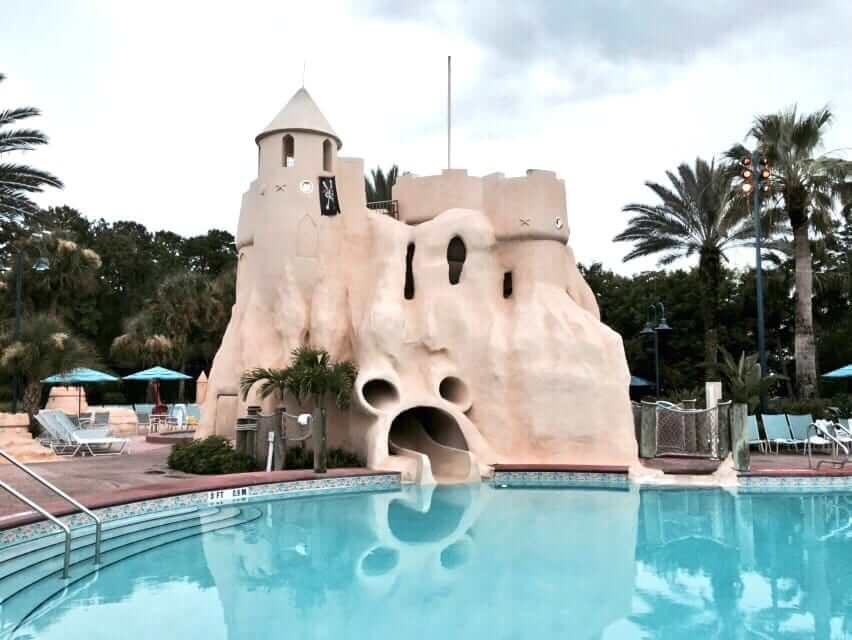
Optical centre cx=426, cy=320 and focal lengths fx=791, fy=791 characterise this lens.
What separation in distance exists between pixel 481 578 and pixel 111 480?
27.4ft

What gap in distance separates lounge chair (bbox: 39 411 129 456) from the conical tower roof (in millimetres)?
8045

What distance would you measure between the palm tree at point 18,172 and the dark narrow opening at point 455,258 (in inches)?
378

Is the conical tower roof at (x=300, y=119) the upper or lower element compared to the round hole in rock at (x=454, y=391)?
upper

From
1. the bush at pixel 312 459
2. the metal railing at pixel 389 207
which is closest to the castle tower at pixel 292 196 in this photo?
the metal railing at pixel 389 207

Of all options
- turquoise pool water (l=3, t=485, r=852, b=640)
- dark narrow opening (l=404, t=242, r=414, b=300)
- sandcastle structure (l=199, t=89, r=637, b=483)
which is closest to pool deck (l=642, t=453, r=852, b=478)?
sandcastle structure (l=199, t=89, r=637, b=483)

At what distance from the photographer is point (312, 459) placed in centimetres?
1620

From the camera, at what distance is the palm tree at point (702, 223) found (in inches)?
995

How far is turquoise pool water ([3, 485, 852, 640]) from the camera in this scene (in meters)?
6.76

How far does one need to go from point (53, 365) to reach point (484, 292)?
40.5 ft

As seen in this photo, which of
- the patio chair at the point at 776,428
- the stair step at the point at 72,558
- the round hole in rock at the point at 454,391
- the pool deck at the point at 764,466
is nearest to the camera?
the stair step at the point at 72,558

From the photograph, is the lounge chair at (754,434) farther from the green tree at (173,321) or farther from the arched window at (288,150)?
the green tree at (173,321)

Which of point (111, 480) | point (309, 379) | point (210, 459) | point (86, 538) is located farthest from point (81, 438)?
point (86, 538)

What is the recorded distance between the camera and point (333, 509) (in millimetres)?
13023

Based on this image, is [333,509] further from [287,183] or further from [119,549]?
[287,183]
